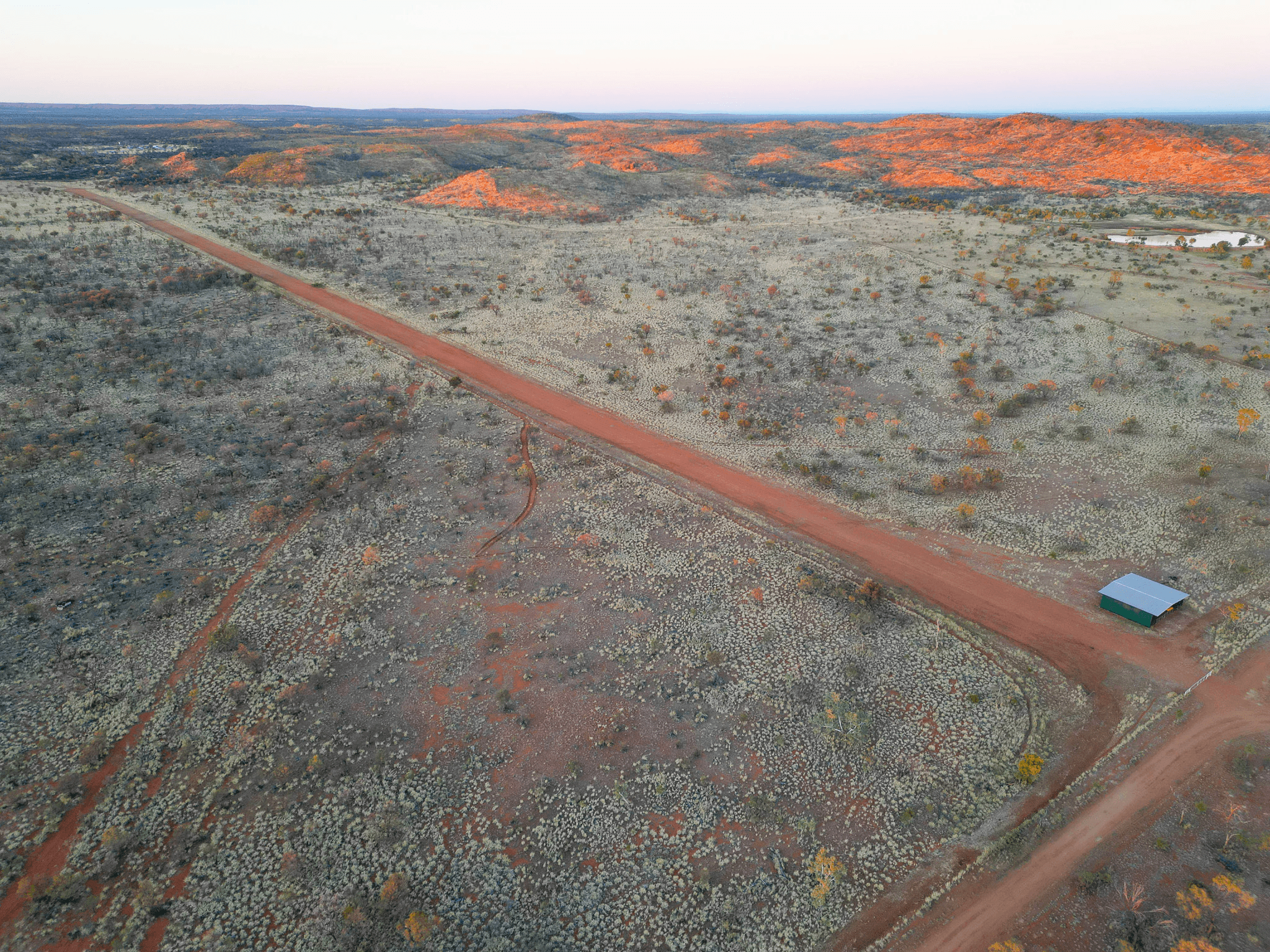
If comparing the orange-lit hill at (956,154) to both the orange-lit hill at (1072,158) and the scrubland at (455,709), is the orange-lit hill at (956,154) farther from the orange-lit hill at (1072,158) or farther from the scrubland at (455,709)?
the scrubland at (455,709)

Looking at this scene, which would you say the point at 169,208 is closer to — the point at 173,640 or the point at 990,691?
the point at 173,640

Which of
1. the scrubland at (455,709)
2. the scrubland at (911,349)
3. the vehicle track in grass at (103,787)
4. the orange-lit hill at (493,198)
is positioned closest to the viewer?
the vehicle track in grass at (103,787)

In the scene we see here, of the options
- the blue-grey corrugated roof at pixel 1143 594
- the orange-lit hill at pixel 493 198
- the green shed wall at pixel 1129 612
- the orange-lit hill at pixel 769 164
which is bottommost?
the green shed wall at pixel 1129 612

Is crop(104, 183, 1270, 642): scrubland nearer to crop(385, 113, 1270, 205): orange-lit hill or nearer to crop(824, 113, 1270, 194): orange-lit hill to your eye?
crop(824, 113, 1270, 194): orange-lit hill

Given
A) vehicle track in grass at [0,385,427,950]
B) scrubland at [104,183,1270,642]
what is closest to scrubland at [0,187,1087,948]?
vehicle track in grass at [0,385,427,950]

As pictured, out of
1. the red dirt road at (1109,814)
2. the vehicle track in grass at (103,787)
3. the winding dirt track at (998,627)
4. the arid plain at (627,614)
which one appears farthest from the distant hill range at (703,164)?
the red dirt road at (1109,814)

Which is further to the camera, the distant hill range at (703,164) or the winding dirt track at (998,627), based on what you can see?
the distant hill range at (703,164)
